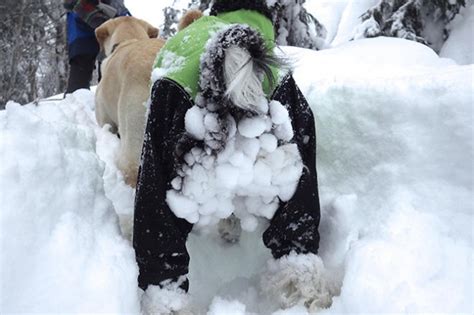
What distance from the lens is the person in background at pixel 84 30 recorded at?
4688 millimetres

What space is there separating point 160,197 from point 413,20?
16.5 feet

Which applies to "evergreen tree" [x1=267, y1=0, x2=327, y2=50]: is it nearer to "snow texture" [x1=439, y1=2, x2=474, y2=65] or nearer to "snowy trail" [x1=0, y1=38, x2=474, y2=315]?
"snow texture" [x1=439, y1=2, x2=474, y2=65]

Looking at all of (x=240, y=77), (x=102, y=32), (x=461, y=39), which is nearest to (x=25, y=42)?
(x=102, y=32)

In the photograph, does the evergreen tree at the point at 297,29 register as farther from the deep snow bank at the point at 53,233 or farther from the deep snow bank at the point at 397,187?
the deep snow bank at the point at 53,233

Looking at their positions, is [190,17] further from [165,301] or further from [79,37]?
[79,37]

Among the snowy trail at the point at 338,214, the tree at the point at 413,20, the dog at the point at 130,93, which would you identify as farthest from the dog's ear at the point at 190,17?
the tree at the point at 413,20

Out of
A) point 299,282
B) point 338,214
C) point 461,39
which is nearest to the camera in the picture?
point 299,282

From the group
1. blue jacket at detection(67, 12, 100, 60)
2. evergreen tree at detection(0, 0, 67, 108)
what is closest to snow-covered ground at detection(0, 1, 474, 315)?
blue jacket at detection(67, 12, 100, 60)

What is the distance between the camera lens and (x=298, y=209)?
81.4 inches

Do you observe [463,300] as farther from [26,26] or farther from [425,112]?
[26,26]

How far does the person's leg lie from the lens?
17.3 ft

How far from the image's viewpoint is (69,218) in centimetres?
184

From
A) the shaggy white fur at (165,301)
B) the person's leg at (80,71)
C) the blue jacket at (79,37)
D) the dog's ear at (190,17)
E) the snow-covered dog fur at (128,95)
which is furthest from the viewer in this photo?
the person's leg at (80,71)

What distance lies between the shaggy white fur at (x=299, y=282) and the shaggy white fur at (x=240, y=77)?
0.74 metres
